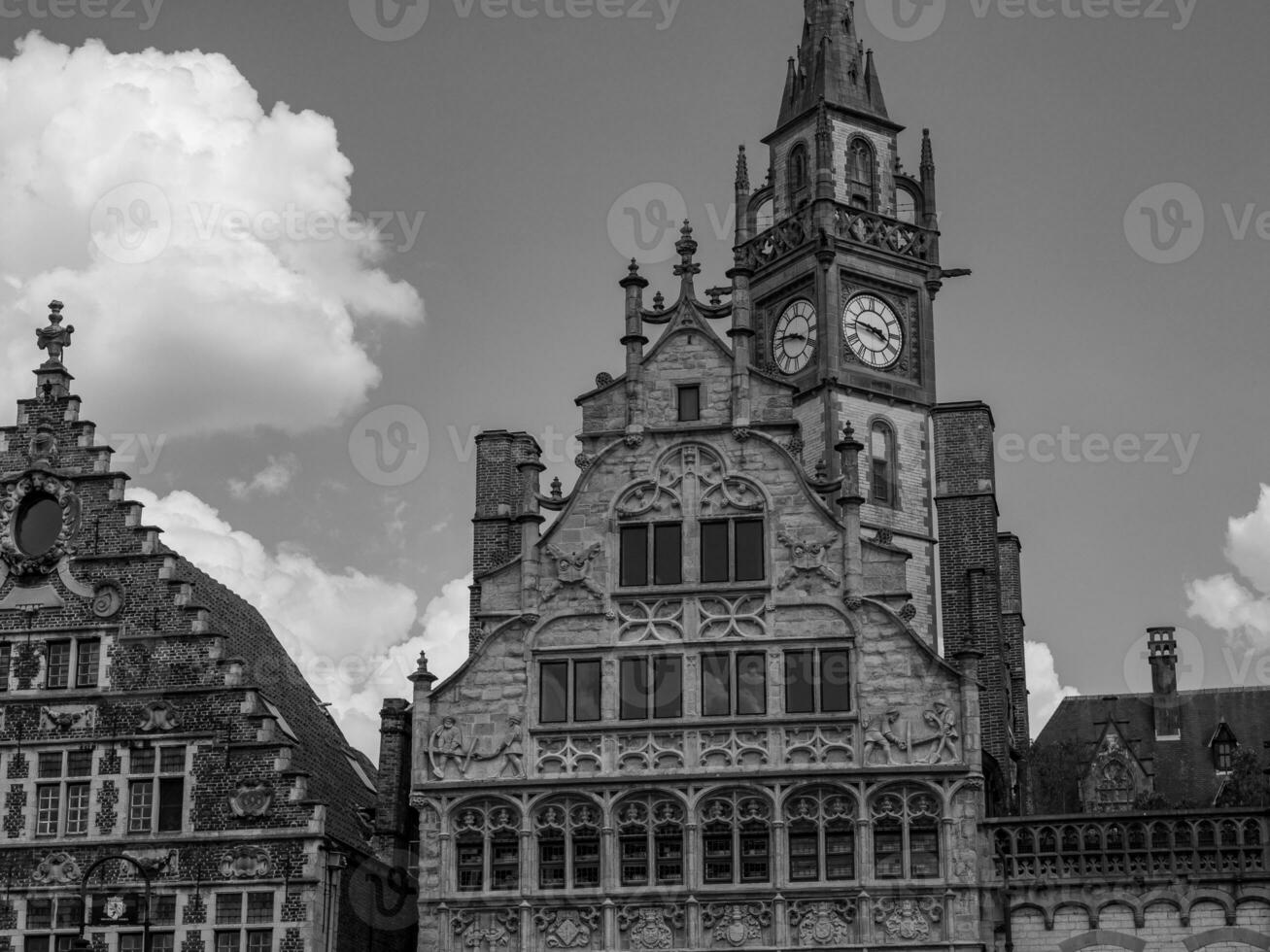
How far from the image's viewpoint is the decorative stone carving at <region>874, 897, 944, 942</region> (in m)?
41.2

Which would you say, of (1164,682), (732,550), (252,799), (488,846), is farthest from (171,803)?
(1164,682)

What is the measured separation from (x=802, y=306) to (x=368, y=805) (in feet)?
56.6

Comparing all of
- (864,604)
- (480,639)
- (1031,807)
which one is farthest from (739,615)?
(1031,807)

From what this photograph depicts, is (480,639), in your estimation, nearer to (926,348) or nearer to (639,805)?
(639,805)

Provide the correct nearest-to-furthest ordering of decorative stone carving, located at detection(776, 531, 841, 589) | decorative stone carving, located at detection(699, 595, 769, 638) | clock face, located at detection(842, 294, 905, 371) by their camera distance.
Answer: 1. decorative stone carving, located at detection(699, 595, 769, 638)
2. decorative stone carving, located at detection(776, 531, 841, 589)
3. clock face, located at detection(842, 294, 905, 371)

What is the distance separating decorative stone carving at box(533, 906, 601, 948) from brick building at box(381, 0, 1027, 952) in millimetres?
39

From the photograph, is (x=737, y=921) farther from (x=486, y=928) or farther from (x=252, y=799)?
(x=252, y=799)

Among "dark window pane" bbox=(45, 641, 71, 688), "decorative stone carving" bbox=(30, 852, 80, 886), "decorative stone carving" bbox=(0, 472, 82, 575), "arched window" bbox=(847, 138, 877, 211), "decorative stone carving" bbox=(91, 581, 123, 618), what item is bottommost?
"decorative stone carving" bbox=(30, 852, 80, 886)

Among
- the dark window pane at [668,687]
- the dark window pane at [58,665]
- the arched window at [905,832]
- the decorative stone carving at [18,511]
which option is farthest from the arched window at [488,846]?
the decorative stone carving at [18,511]

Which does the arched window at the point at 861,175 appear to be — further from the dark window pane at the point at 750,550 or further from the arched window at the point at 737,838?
the arched window at the point at 737,838

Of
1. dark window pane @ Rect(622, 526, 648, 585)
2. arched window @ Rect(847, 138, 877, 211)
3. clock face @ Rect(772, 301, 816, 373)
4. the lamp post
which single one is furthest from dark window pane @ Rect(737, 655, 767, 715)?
arched window @ Rect(847, 138, 877, 211)

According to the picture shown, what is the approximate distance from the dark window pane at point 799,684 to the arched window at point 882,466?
12.8 m

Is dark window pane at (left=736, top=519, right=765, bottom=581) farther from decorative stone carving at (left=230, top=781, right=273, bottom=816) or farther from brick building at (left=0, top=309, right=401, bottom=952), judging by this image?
decorative stone carving at (left=230, top=781, right=273, bottom=816)

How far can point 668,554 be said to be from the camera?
44.1 meters
